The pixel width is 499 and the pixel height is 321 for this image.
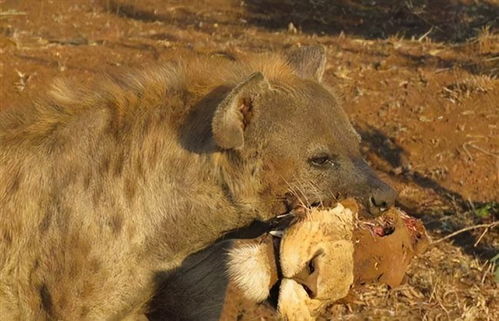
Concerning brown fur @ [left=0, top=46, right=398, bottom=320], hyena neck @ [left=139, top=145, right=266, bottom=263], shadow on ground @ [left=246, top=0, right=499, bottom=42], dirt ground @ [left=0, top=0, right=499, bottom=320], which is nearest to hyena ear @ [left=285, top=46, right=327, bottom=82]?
brown fur @ [left=0, top=46, right=398, bottom=320]

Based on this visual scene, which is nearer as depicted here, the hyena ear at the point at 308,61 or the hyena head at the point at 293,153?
the hyena head at the point at 293,153

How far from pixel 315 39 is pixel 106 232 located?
16.2 feet

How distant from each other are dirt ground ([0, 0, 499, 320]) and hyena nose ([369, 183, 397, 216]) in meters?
0.43

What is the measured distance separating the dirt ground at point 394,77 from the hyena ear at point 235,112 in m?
0.51

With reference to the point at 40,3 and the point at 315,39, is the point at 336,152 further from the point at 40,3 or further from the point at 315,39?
the point at 40,3

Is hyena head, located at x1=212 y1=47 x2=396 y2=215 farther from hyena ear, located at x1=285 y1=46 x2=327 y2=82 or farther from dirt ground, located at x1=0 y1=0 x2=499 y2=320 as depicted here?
dirt ground, located at x1=0 y1=0 x2=499 y2=320

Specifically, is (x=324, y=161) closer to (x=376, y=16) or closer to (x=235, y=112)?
(x=235, y=112)

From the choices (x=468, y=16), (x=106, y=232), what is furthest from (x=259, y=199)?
(x=468, y=16)

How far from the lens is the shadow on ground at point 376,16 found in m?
9.23

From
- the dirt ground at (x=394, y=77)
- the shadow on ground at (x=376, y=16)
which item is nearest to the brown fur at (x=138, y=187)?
the dirt ground at (x=394, y=77)

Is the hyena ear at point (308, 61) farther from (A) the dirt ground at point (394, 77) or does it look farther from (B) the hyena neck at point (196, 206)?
(A) the dirt ground at point (394, 77)

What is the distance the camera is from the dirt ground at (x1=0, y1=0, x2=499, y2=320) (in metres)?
4.04

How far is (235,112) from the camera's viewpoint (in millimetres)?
3002

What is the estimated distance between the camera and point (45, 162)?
3176 mm
